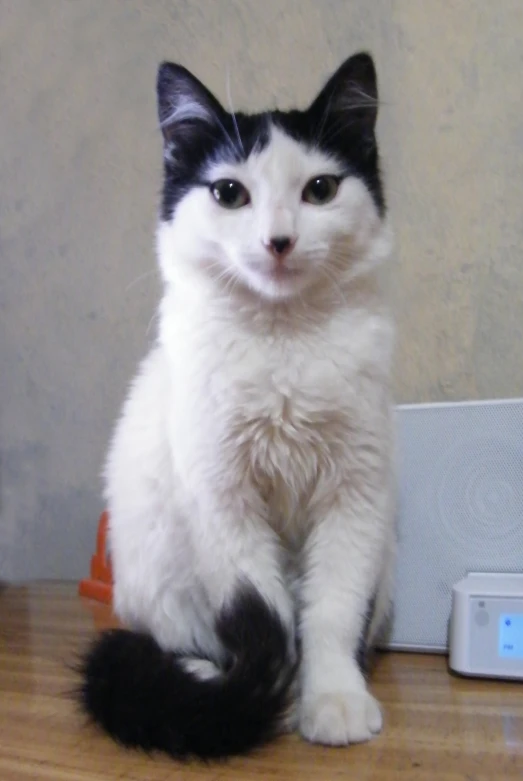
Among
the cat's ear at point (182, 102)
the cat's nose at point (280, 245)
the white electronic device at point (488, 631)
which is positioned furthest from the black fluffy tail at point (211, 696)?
the cat's ear at point (182, 102)

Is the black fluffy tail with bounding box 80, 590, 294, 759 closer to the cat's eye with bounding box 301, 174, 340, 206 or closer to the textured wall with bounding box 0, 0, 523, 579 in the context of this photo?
the cat's eye with bounding box 301, 174, 340, 206

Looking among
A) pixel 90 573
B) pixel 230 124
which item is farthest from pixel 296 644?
pixel 90 573

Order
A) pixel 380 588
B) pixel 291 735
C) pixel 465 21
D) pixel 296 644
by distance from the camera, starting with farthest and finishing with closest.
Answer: pixel 465 21, pixel 380 588, pixel 296 644, pixel 291 735

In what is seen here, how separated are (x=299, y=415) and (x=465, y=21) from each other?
961 mm

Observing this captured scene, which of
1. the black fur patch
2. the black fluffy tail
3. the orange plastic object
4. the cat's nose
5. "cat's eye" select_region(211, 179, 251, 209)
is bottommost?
the orange plastic object

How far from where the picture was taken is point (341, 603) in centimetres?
91


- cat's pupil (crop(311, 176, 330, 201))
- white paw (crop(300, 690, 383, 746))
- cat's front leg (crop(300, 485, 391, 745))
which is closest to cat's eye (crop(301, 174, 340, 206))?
cat's pupil (crop(311, 176, 330, 201))

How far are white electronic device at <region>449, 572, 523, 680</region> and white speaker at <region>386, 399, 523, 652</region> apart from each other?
93 mm

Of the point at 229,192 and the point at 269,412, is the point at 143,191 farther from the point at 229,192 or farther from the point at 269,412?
the point at 269,412

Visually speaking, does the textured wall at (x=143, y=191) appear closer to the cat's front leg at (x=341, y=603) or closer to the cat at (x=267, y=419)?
the cat at (x=267, y=419)

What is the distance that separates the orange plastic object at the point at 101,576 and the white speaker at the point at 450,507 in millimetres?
690

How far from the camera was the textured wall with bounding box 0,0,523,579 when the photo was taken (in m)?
1.37

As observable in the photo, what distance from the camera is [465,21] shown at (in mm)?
1385

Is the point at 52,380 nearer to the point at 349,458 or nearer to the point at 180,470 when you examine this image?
the point at 180,470
